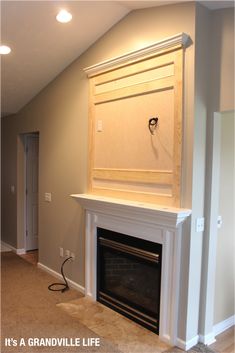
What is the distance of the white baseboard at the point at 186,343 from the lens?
2.63 meters

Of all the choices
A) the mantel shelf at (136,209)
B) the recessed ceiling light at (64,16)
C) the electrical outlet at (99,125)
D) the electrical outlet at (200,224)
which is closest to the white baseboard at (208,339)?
the electrical outlet at (200,224)

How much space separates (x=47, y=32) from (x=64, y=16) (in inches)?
13.3

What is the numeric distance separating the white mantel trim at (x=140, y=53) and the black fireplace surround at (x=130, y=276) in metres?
1.80

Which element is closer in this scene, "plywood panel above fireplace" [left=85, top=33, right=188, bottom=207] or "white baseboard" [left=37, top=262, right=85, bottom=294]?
"plywood panel above fireplace" [left=85, top=33, right=188, bottom=207]

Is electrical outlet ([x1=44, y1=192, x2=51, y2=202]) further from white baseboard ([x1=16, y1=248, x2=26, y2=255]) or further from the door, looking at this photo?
white baseboard ([x1=16, y1=248, x2=26, y2=255])

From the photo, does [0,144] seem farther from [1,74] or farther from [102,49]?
[102,49]

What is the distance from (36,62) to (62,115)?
73cm

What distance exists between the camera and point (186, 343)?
2633 mm

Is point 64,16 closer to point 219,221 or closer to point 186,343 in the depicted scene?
point 219,221

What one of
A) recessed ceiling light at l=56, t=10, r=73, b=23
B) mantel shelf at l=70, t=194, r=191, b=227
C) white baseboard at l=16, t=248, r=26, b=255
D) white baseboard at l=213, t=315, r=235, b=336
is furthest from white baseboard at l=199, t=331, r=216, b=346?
white baseboard at l=16, t=248, r=26, b=255

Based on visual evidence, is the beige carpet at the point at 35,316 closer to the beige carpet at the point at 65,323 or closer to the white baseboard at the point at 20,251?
the beige carpet at the point at 65,323

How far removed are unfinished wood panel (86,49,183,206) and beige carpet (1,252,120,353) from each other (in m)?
1.35

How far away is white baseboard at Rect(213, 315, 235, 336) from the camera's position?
9.61ft

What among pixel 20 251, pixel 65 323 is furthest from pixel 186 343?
pixel 20 251
